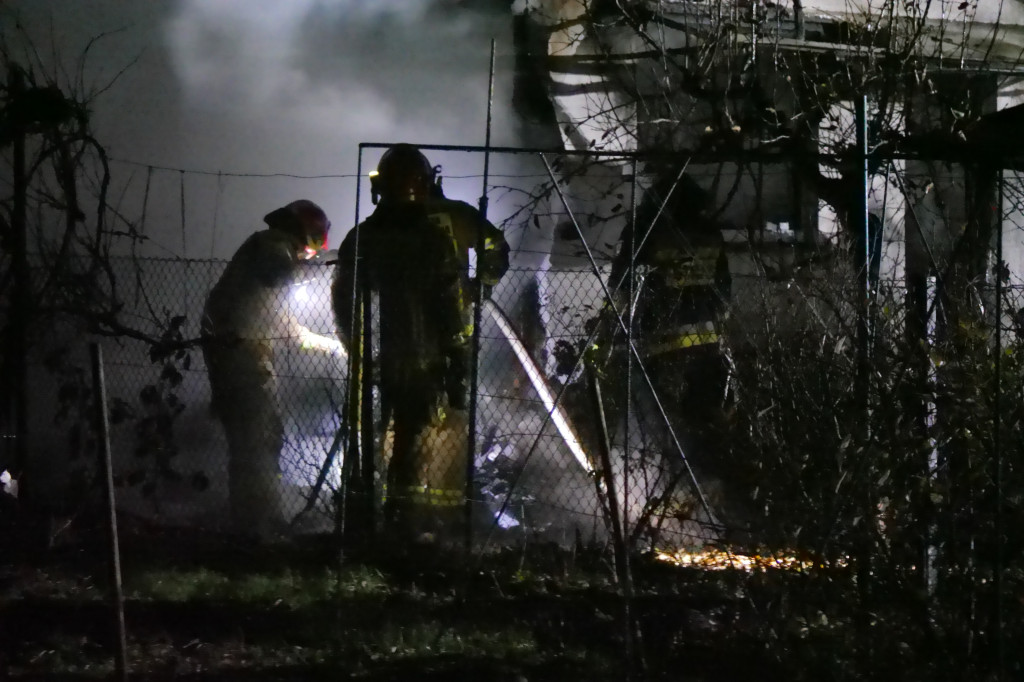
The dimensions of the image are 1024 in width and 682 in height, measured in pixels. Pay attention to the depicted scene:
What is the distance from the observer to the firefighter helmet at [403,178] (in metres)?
6.93

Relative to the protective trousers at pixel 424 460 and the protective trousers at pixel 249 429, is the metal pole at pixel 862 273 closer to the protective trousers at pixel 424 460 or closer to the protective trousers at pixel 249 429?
the protective trousers at pixel 424 460

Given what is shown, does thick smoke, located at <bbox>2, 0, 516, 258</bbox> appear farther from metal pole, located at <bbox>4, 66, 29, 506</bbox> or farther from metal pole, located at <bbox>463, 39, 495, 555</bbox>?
metal pole, located at <bbox>463, 39, 495, 555</bbox>

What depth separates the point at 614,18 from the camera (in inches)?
370

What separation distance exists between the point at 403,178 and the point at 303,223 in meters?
1.15

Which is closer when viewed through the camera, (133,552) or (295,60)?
(133,552)

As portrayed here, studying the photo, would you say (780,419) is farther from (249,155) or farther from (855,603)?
(249,155)

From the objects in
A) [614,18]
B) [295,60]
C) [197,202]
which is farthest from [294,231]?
[614,18]

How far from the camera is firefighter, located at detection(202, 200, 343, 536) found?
23.2 feet

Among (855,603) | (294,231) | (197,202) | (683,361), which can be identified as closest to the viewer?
(855,603)

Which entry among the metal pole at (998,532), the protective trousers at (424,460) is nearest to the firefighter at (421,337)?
the protective trousers at (424,460)

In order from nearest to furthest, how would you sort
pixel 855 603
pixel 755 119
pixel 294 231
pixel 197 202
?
1. pixel 855 603
2. pixel 294 231
3. pixel 755 119
4. pixel 197 202

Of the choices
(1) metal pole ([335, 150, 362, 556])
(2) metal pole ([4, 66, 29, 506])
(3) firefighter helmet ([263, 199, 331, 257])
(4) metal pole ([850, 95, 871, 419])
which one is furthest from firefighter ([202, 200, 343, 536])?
(4) metal pole ([850, 95, 871, 419])

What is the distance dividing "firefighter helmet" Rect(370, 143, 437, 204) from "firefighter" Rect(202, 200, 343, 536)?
0.91m

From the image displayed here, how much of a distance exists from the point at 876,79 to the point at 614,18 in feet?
8.92
